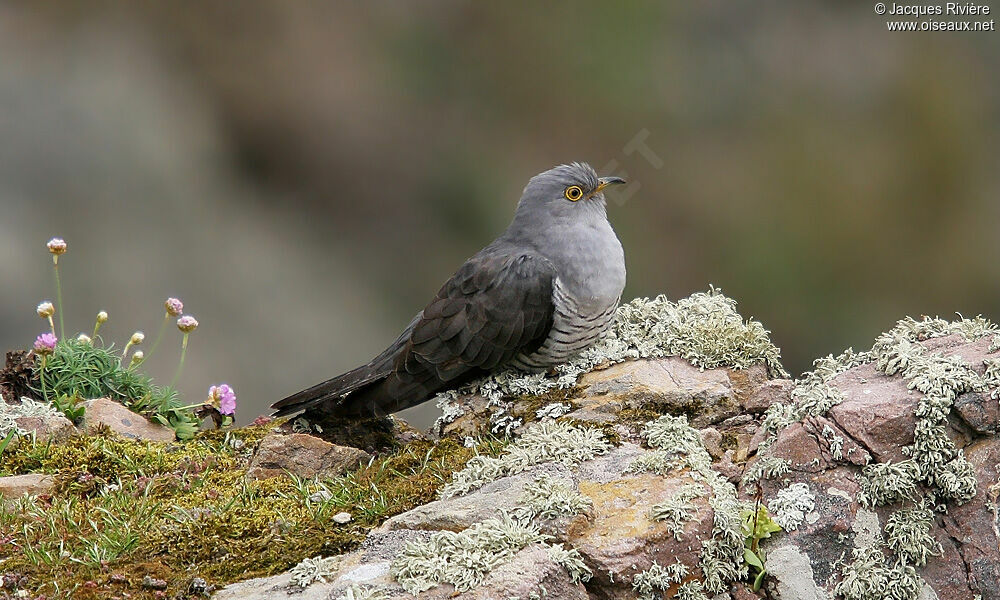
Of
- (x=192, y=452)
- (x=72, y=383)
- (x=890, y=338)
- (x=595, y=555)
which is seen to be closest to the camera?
(x=595, y=555)

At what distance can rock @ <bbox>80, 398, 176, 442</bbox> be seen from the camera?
350 cm

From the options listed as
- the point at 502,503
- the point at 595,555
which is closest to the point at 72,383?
the point at 502,503

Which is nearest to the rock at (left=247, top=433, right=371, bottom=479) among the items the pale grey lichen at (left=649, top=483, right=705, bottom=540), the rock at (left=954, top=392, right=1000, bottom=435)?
the pale grey lichen at (left=649, top=483, right=705, bottom=540)

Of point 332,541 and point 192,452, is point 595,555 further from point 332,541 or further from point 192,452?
point 192,452

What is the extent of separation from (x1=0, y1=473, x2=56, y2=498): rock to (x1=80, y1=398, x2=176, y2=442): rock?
0.44 m

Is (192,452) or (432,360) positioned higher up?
(432,360)

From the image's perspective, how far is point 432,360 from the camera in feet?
11.3

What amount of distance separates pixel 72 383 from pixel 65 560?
4.76 feet

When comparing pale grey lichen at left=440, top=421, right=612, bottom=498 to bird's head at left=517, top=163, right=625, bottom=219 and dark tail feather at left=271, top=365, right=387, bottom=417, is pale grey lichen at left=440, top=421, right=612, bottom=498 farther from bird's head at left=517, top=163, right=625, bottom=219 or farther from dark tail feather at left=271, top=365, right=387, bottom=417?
bird's head at left=517, top=163, right=625, bottom=219

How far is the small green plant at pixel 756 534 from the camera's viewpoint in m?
2.38

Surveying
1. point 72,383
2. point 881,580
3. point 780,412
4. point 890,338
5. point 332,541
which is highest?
point 72,383

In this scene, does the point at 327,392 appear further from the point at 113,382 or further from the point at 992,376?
the point at 992,376

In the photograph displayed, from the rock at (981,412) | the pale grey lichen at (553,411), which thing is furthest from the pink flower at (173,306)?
the rock at (981,412)

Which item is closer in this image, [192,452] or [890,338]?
[890,338]
